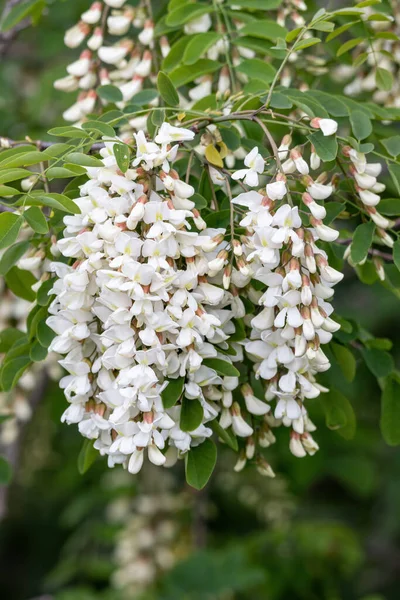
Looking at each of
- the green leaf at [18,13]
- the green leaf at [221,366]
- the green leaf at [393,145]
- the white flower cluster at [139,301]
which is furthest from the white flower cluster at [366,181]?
the green leaf at [18,13]

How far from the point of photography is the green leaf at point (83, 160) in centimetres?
139

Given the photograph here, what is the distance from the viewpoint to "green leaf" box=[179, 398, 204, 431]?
1.44 meters

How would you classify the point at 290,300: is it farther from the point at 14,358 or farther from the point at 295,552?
the point at 295,552

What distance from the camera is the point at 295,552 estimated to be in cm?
351

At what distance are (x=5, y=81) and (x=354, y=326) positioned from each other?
8.14 feet

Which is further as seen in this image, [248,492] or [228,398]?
[248,492]

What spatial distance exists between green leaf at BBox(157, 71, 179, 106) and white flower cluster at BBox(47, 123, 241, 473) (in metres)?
0.22

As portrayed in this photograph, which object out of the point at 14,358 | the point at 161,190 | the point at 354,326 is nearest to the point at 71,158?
the point at 161,190

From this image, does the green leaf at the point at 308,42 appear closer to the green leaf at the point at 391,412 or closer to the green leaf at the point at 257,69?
the green leaf at the point at 257,69

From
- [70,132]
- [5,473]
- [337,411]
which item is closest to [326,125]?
[70,132]

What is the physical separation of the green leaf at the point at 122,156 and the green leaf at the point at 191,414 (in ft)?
1.45

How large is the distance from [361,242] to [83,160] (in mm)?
595

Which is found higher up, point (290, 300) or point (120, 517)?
point (290, 300)

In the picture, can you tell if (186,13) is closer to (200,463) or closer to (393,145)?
(393,145)
